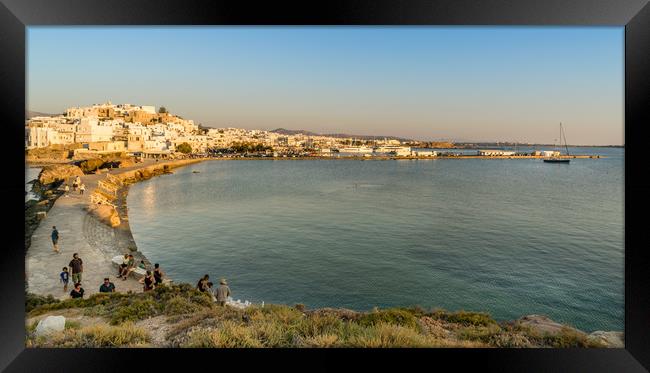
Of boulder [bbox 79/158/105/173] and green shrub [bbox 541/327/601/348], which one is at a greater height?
boulder [bbox 79/158/105/173]

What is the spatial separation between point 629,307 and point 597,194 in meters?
29.8

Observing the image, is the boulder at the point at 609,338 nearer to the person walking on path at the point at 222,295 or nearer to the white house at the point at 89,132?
the person walking on path at the point at 222,295

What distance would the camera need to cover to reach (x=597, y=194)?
89.1 ft

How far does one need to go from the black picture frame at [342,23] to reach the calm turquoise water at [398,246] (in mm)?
5016

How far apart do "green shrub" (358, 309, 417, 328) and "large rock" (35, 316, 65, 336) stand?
256 centimetres

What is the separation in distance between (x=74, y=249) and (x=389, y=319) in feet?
21.2

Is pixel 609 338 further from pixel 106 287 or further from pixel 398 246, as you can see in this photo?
pixel 398 246

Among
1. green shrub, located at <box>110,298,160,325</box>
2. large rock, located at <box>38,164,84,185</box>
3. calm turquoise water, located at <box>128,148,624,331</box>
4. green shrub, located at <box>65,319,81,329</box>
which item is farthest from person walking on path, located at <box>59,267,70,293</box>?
large rock, located at <box>38,164,84,185</box>

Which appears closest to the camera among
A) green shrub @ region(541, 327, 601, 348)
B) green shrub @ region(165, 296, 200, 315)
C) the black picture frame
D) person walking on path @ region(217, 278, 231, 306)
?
the black picture frame

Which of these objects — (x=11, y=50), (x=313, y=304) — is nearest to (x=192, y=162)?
(x=313, y=304)

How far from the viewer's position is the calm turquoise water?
847 cm

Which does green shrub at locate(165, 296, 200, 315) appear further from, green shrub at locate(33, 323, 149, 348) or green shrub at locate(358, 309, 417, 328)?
green shrub at locate(358, 309, 417, 328)

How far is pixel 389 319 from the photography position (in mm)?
3668

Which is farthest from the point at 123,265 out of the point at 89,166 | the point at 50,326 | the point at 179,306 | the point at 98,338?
the point at 89,166
